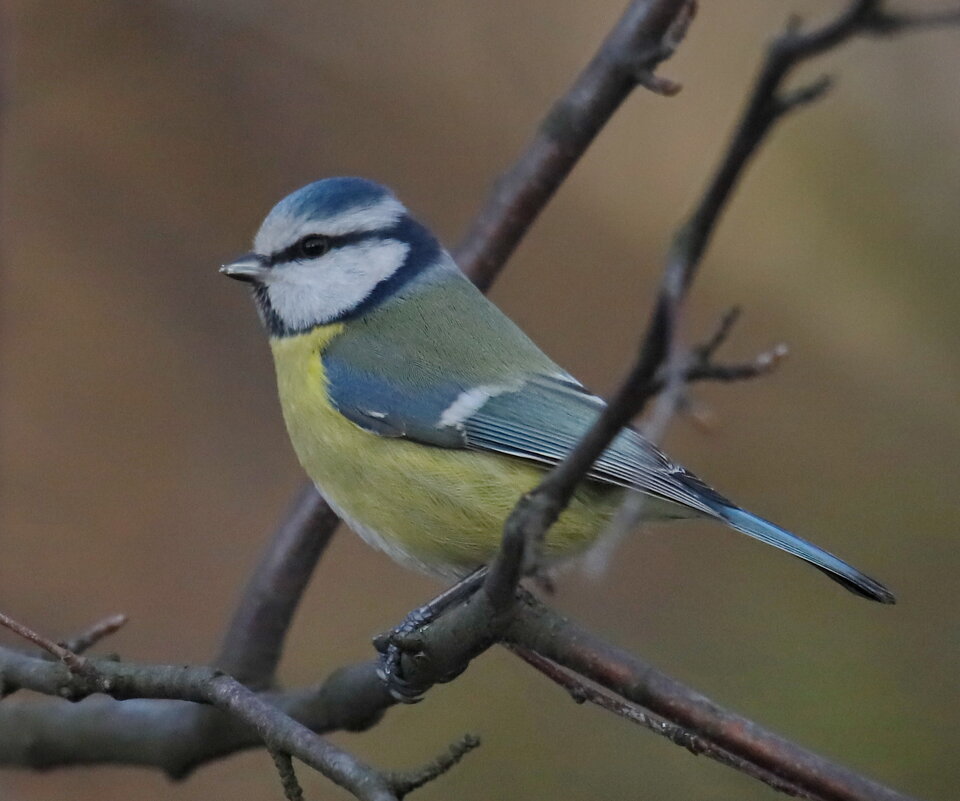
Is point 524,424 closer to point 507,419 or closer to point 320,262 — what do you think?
point 507,419

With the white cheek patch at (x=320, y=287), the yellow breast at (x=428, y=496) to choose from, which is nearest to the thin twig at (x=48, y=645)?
the yellow breast at (x=428, y=496)

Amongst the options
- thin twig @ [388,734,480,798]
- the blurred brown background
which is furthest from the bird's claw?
the blurred brown background

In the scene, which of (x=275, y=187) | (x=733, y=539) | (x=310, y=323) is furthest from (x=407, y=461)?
(x=275, y=187)

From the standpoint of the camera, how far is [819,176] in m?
3.78

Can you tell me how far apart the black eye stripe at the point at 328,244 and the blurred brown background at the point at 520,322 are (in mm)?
1204

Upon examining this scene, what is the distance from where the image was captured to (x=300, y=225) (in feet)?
7.04

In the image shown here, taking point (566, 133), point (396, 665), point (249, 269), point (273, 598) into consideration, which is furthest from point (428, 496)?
point (566, 133)

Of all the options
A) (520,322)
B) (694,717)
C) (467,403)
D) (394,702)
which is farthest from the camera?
(520,322)

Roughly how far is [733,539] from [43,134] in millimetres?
2233

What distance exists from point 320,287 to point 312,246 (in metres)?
0.08

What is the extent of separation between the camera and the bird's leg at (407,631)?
160cm

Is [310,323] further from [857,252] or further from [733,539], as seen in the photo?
[857,252]

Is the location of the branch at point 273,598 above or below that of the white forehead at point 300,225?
below

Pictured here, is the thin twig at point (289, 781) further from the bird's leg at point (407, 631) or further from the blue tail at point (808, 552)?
the blue tail at point (808, 552)
